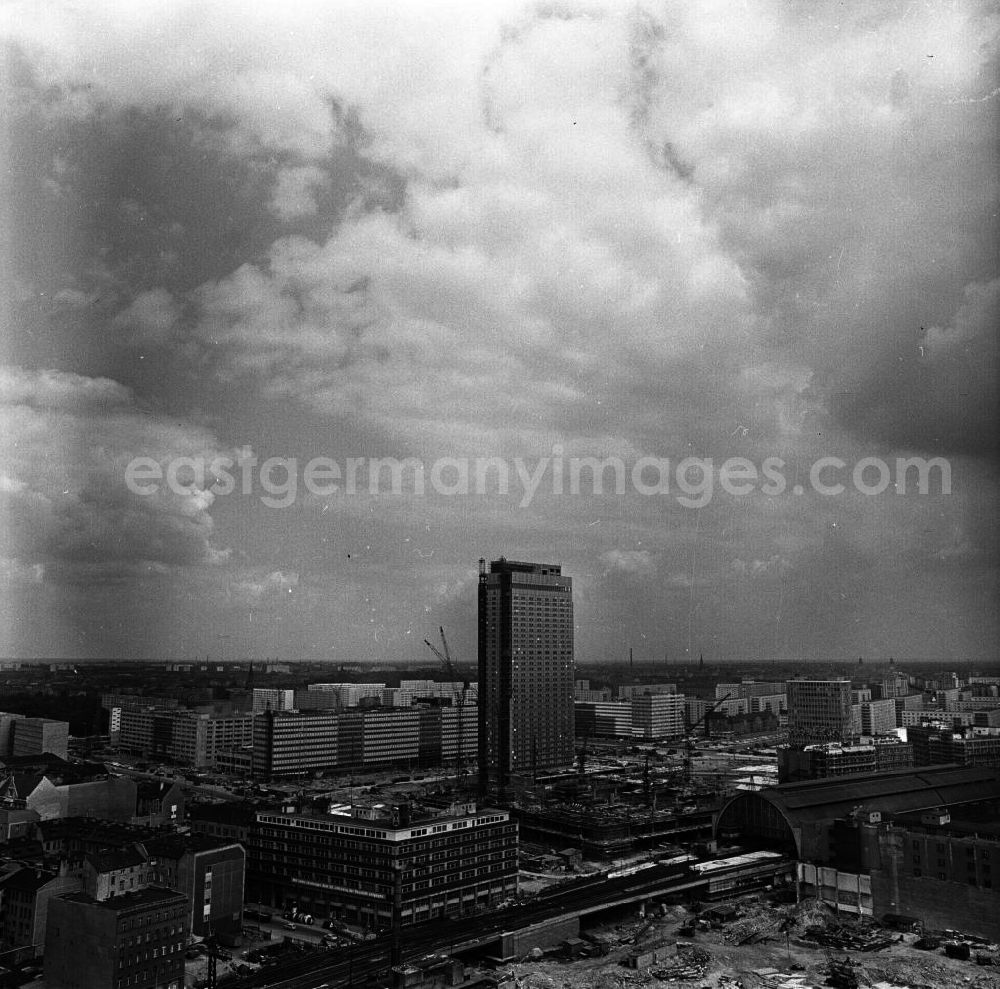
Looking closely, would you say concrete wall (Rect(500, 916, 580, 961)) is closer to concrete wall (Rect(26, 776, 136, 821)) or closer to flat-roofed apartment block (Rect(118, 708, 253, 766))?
concrete wall (Rect(26, 776, 136, 821))

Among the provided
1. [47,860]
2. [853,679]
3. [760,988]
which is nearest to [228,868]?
[47,860]

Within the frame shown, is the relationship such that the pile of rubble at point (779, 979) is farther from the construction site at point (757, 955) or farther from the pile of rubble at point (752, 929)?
→ the pile of rubble at point (752, 929)

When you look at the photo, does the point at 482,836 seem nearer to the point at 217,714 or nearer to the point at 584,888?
the point at 584,888

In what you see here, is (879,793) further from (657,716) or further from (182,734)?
(657,716)

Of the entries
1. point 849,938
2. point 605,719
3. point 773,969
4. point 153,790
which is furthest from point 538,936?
point 605,719

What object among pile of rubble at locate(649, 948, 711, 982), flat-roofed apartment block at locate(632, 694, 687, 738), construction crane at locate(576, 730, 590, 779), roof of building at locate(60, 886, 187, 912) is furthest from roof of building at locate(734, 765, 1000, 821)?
flat-roofed apartment block at locate(632, 694, 687, 738)
